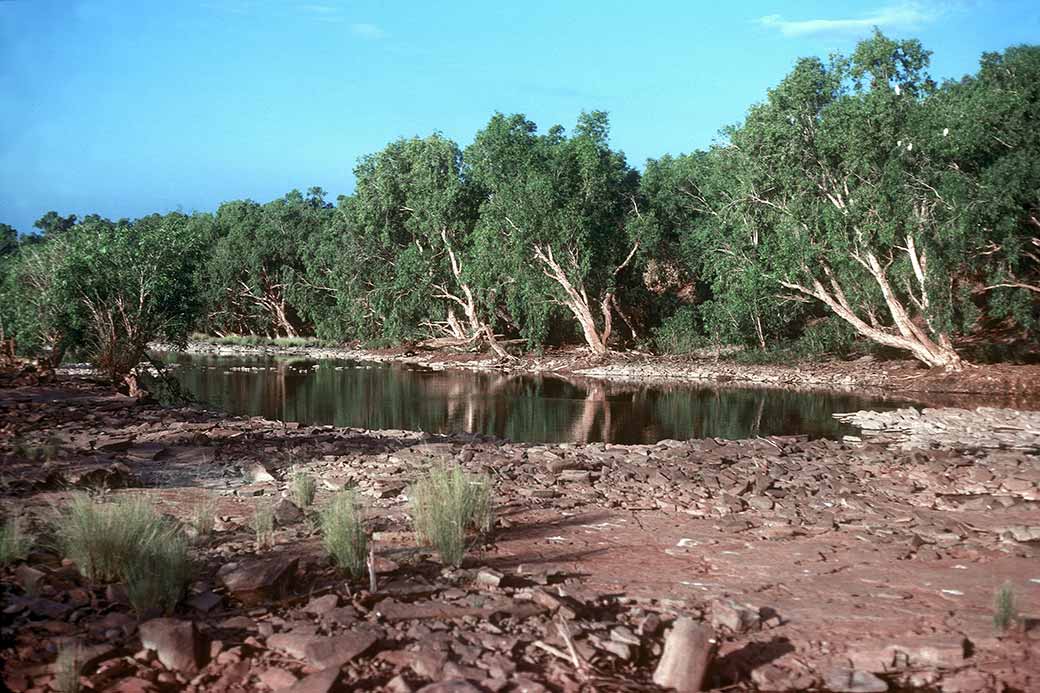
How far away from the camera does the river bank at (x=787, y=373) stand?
26594 millimetres

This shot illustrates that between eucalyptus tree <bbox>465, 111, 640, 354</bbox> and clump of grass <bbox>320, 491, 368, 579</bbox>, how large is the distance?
30.4 m

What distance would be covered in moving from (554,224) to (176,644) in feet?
107

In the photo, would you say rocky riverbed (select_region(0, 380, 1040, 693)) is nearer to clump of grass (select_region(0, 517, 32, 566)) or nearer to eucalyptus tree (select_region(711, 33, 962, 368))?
clump of grass (select_region(0, 517, 32, 566))

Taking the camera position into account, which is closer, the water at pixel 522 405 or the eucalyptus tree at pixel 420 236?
the water at pixel 522 405

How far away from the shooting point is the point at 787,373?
32875 mm

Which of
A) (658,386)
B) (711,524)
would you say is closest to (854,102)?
(658,386)

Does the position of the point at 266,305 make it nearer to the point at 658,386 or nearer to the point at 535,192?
the point at 535,192

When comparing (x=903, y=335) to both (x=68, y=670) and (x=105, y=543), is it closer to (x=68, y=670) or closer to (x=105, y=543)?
(x=105, y=543)

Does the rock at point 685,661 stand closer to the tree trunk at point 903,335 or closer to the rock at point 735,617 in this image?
the rock at point 735,617

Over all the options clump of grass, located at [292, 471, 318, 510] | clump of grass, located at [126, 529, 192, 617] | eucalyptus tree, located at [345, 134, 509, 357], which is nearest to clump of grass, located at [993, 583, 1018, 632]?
clump of grass, located at [126, 529, 192, 617]

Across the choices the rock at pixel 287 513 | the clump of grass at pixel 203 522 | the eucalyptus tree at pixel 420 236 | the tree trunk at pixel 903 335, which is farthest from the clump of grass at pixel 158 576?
the eucalyptus tree at pixel 420 236

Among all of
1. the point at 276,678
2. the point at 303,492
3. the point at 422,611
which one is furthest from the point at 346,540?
the point at 303,492

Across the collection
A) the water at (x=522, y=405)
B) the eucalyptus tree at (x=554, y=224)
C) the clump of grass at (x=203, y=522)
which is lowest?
the water at (x=522, y=405)

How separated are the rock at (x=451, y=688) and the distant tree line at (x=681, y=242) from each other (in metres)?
20.9
